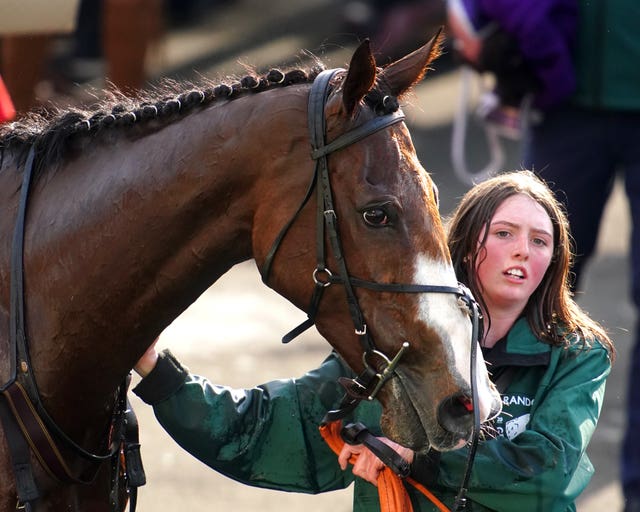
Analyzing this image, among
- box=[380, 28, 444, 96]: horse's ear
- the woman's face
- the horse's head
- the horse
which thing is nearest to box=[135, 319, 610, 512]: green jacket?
the woman's face

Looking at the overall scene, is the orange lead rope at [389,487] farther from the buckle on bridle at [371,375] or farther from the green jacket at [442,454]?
the buckle on bridle at [371,375]

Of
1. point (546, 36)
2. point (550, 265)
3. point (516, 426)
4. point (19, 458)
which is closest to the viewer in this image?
point (19, 458)

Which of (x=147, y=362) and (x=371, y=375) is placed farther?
(x=147, y=362)

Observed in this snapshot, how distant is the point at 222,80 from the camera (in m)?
2.69

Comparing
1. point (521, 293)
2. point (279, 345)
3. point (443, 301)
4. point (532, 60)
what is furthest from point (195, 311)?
point (443, 301)

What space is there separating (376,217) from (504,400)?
0.79m

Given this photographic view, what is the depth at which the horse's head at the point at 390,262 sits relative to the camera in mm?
2438

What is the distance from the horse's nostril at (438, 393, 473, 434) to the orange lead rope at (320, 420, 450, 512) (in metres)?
0.37

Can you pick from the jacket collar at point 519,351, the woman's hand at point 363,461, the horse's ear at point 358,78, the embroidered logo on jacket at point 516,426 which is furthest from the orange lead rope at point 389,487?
the horse's ear at point 358,78

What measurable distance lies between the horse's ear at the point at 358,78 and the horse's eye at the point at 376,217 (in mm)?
→ 207

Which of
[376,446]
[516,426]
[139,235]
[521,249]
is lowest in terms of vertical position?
[516,426]

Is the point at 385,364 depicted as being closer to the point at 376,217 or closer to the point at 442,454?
the point at 376,217

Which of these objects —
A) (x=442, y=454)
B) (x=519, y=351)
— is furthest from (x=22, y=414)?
(x=519, y=351)

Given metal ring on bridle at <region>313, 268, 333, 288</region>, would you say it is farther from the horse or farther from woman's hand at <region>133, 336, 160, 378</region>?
woman's hand at <region>133, 336, 160, 378</region>
